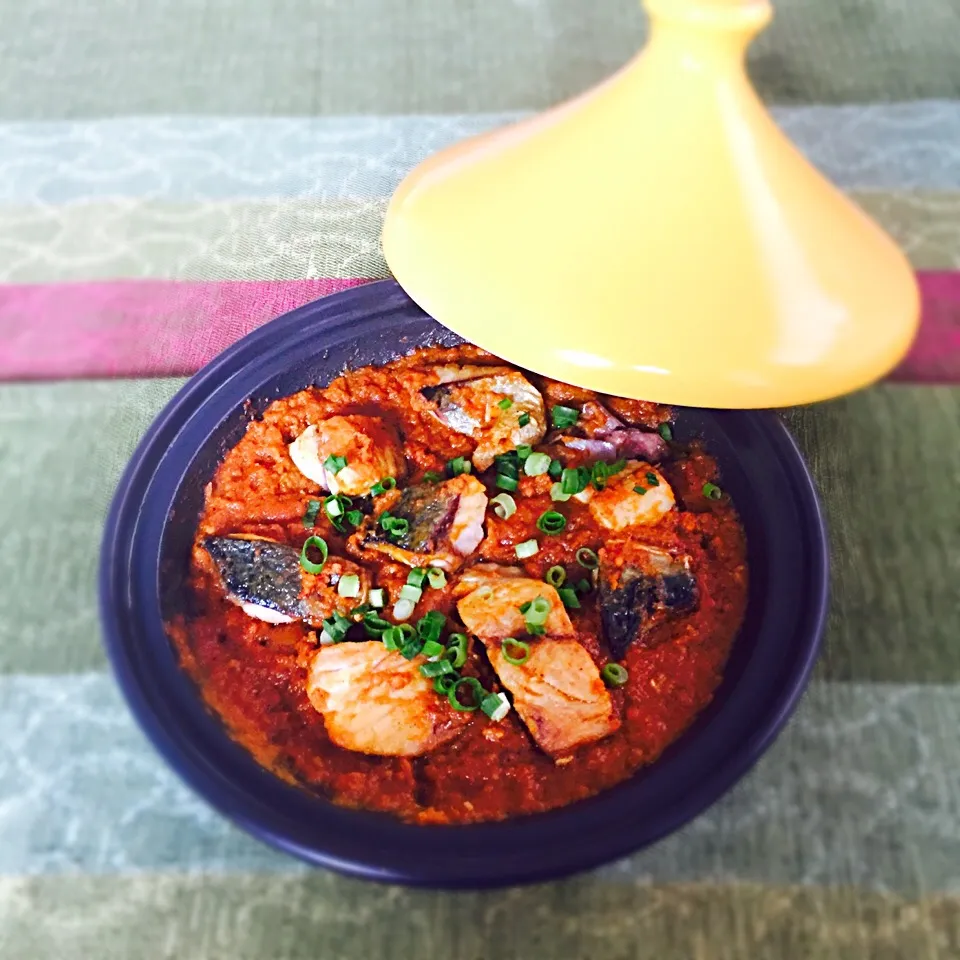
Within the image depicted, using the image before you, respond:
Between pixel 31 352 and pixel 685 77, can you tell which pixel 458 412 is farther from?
pixel 31 352

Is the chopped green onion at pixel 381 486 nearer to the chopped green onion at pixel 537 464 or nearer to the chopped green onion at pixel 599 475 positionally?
the chopped green onion at pixel 537 464

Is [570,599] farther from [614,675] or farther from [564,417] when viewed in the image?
[564,417]

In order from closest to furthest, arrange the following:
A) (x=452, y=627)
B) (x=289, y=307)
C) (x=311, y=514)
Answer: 1. (x=452, y=627)
2. (x=311, y=514)
3. (x=289, y=307)

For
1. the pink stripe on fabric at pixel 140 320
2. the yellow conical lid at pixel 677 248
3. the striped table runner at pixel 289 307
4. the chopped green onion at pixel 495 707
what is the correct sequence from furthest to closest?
the pink stripe on fabric at pixel 140 320, the chopped green onion at pixel 495 707, the striped table runner at pixel 289 307, the yellow conical lid at pixel 677 248

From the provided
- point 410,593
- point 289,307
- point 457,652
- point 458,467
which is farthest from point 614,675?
point 289,307

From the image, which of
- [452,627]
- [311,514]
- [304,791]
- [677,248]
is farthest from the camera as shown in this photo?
[311,514]

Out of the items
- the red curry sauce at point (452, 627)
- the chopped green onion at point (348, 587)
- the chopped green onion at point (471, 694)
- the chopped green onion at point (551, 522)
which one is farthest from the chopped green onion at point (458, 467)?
the chopped green onion at point (471, 694)

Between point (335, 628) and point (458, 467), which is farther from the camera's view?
point (458, 467)
